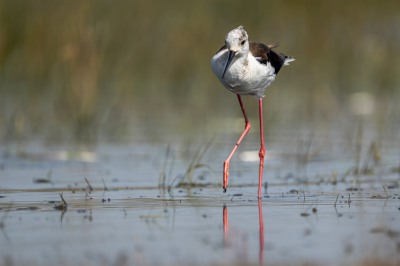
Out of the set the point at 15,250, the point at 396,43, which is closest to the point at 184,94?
the point at 396,43

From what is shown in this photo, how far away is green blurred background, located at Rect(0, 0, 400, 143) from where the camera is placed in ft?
29.3

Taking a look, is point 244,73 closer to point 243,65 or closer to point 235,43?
point 243,65

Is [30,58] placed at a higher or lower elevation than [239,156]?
higher

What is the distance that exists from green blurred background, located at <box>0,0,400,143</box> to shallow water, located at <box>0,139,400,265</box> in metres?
2.22

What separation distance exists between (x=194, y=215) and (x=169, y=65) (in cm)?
1025

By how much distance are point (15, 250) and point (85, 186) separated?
7.41ft

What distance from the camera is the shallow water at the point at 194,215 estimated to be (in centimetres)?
314

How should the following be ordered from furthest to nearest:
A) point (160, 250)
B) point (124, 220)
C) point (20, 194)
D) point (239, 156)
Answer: point (239, 156), point (20, 194), point (124, 220), point (160, 250)

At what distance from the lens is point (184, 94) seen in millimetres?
12891

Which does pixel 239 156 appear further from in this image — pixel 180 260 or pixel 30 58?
pixel 30 58

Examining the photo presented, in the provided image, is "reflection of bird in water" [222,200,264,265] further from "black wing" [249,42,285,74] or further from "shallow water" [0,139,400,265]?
"black wing" [249,42,285,74]

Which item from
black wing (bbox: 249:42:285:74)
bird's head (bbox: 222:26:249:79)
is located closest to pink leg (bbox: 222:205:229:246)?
bird's head (bbox: 222:26:249:79)

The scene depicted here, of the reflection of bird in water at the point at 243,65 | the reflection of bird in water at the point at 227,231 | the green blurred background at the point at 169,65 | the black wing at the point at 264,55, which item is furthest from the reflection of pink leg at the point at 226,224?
the green blurred background at the point at 169,65

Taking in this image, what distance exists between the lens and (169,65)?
14.1 m
